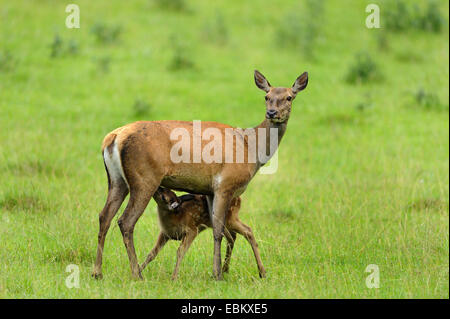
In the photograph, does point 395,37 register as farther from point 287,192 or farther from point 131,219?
point 131,219

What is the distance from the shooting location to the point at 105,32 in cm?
1711

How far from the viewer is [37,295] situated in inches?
275

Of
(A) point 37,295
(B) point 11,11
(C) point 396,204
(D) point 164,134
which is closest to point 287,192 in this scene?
(C) point 396,204

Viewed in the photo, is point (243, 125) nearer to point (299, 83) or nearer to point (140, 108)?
point (140, 108)

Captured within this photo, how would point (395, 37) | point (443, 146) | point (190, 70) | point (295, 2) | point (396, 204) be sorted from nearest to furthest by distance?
1. point (396, 204)
2. point (443, 146)
3. point (190, 70)
4. point (395, 37)
5. point (295, 2)

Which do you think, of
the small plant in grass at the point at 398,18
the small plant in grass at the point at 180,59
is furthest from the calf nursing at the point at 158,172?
the small plant in grass at the point at 398,18

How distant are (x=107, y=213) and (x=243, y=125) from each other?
21.9 ft

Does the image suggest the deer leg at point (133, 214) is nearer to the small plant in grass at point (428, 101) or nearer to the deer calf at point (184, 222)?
the deer calf at point (184, 222)

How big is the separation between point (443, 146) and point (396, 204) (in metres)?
A: 3.56

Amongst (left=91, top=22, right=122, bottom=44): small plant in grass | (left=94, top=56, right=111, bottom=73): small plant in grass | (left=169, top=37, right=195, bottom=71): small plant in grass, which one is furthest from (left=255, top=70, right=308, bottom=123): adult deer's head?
(left=91, top=22, right=122, bottom=44): small plant in grass

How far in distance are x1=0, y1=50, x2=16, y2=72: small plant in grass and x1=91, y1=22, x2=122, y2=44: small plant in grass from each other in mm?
2273

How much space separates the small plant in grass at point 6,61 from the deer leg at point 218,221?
8.77m

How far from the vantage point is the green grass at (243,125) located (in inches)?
316

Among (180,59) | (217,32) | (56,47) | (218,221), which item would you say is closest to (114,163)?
(218,221)
